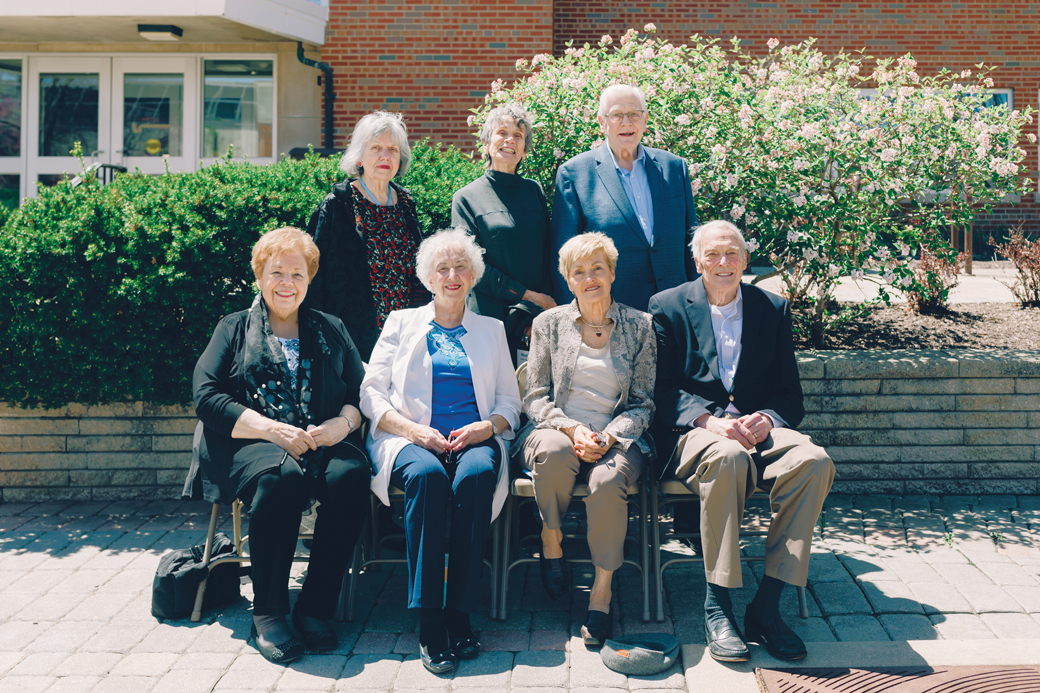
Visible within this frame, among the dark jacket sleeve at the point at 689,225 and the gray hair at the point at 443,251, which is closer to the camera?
the gray hair at the point at 443,251

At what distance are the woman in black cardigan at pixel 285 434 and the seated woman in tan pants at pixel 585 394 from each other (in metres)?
0.75

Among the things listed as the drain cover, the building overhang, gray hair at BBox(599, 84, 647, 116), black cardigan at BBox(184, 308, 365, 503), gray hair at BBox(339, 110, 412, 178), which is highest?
the building overhang

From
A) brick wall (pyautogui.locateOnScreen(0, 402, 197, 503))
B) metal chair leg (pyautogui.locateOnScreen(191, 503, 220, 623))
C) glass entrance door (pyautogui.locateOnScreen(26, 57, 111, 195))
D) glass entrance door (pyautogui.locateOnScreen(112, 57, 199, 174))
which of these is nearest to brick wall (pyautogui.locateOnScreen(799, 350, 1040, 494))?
metal chair leg (pyautogui.locateOnScreen(191, 503, 220, 623))

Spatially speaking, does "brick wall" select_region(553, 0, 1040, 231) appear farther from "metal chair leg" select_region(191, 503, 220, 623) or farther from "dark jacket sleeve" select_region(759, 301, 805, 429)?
"metal chair leg" select_region(191, 503, 220, 623)

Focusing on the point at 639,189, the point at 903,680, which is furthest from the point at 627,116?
the point at 903,680

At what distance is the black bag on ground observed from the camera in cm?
328

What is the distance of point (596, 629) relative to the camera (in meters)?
3.11

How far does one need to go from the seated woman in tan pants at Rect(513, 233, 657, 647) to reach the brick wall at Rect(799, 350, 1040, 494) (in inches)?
67.2

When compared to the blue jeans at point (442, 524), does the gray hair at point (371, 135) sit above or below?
above

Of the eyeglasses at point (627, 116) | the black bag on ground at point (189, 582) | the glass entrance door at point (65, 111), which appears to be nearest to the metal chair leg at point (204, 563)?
the black bag on ground at point (189, 582)

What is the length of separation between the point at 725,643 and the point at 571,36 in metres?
10.0

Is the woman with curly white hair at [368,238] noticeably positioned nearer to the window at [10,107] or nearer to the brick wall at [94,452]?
the brick wall at [94,452]

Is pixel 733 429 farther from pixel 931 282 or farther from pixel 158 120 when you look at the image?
pixel 158 120

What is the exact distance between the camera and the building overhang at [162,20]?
9055 mm
